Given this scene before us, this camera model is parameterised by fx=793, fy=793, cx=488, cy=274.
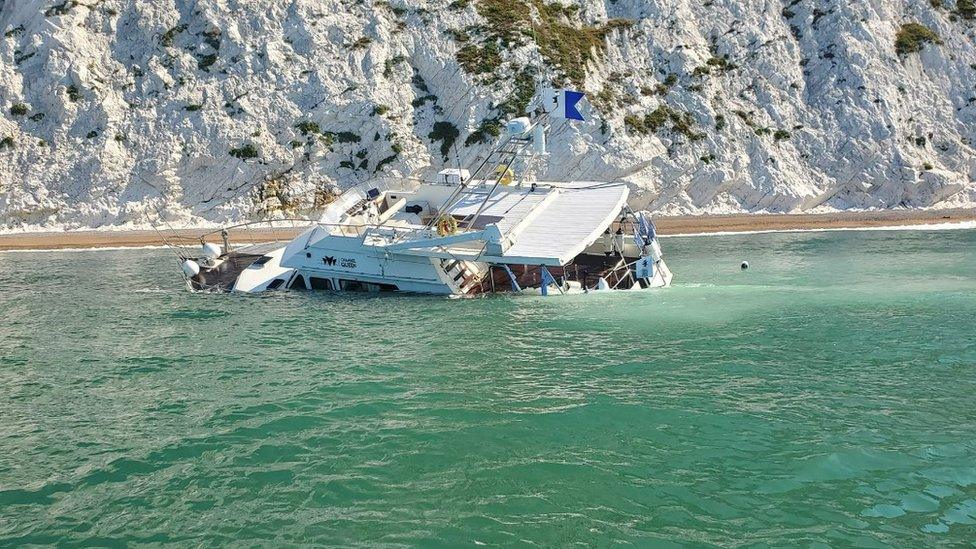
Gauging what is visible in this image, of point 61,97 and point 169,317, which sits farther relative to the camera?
point 61,97

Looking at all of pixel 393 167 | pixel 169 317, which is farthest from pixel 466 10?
pixel 169 317

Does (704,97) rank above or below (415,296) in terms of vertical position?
above

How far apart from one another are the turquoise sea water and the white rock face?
1063 inches

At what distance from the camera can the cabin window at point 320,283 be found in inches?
1087

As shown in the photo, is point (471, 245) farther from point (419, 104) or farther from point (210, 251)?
point (419, 104)

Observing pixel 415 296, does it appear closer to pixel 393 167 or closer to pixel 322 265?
pixel 322 265

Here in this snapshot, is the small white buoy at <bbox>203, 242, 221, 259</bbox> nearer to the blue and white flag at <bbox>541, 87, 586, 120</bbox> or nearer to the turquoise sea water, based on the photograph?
the turquoise sea water

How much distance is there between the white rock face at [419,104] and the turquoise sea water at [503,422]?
2701cm

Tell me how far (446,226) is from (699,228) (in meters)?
24.4

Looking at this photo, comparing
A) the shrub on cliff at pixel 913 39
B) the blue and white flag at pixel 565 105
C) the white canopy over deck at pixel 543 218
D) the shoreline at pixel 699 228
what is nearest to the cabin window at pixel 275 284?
the white canopy over deck at pixel 543 218

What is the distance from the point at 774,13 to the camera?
5862cm

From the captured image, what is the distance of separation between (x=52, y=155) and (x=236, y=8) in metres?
15.9

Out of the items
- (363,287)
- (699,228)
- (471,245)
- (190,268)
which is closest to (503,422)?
(471,245)

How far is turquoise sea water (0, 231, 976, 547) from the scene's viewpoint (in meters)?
10.1
